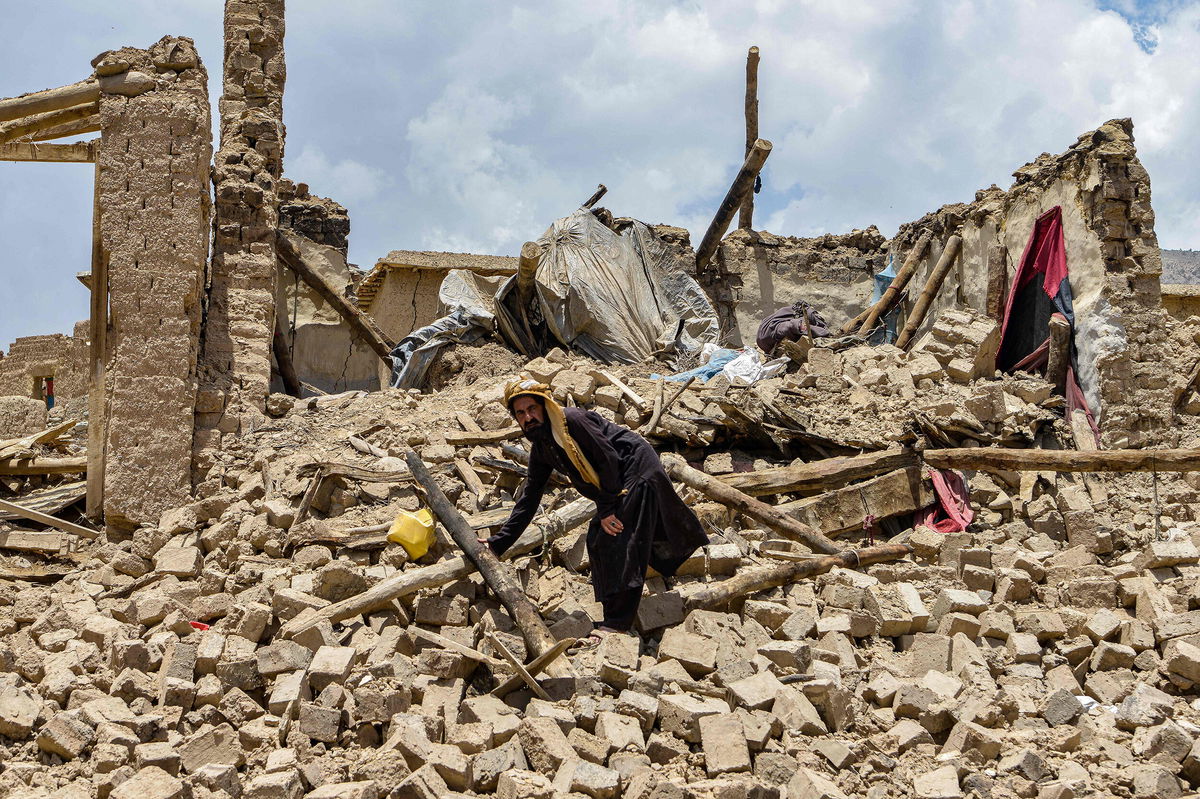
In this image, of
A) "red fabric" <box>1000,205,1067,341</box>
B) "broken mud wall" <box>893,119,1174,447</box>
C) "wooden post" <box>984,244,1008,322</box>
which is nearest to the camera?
"broken mud wall" <box>893,119,1174,447</box>

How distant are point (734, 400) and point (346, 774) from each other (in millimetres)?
4524

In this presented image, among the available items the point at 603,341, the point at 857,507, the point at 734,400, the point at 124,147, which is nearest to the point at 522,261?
the point at 603,341

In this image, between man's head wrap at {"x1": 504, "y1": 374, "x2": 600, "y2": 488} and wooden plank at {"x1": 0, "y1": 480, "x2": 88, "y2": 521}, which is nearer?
man's head wrap at {"x1": 504, "y1": 374, "x2": 600, "y2": 488}

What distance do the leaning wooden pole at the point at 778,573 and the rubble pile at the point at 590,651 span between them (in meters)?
0.06

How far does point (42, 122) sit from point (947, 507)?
6.73 metres

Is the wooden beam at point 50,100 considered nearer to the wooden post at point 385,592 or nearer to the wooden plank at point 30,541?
the wooden plank at point 30,541

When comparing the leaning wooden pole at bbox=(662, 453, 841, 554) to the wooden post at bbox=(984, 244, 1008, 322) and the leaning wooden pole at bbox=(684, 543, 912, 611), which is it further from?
the wooden post at bbox=(984, 244, 1008, 322)

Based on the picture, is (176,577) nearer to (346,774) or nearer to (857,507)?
(346,774)

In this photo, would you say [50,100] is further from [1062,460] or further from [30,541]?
[1062,460]

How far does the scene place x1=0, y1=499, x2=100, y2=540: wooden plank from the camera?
21.7 ft

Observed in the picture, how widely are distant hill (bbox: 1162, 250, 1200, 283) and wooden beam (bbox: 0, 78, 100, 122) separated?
133 ft

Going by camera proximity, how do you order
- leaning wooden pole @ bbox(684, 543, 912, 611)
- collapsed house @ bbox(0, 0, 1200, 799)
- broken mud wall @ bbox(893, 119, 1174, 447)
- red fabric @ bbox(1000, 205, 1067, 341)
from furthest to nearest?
1. red fabric @ bbox(1000, 205, 1067, 341)
2. broken mud wall @ bbox(893, 119, 1174, 447)
3. leaning wooden pole @ bbox(684, 543, 912, 611)
4. collapsed house @ bbox(0, 0, 1200, 799)

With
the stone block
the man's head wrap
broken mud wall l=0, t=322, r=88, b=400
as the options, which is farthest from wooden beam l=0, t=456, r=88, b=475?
broken mud wall l=0, t=322, r=88, b=400

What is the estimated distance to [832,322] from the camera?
1412cm
